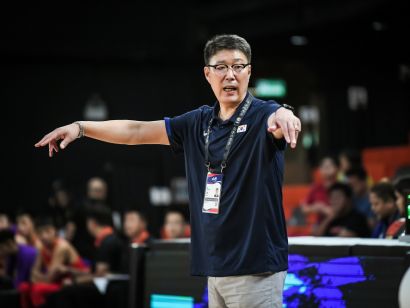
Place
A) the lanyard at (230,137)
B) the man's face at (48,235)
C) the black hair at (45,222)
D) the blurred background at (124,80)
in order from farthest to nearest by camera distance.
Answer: the blurred background at (124,80)
the black hair at (45,222)
the man's face at (48,235)
the lanyard at (230,137)

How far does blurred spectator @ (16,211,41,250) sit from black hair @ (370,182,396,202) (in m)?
5.06

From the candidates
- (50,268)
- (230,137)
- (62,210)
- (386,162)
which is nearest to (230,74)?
(230,137)

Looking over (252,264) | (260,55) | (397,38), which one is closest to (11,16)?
(260,55)

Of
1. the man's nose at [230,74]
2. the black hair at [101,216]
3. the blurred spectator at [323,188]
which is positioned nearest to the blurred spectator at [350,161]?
the blurred spectator at [323,188]

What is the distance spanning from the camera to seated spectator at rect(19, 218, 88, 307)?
27.6 feet

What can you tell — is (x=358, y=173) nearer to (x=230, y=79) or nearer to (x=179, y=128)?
(x=179, y=128)

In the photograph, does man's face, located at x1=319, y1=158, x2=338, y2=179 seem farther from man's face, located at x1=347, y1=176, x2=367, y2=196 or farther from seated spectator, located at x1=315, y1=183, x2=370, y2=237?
seated spectator, located at x1=315, y1=183, x2=370, y2=237

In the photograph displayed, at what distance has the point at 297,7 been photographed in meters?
11.7

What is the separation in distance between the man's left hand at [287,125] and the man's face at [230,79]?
23cm

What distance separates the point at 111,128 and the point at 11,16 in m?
11.2

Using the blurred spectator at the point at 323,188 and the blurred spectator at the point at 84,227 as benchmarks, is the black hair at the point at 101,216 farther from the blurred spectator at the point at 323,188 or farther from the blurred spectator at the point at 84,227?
the blurred spectator at the point at 323,188

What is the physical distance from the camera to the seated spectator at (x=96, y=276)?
7988 mm

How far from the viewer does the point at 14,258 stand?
8648mm

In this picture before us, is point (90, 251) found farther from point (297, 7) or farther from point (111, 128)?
point (111, 128)
